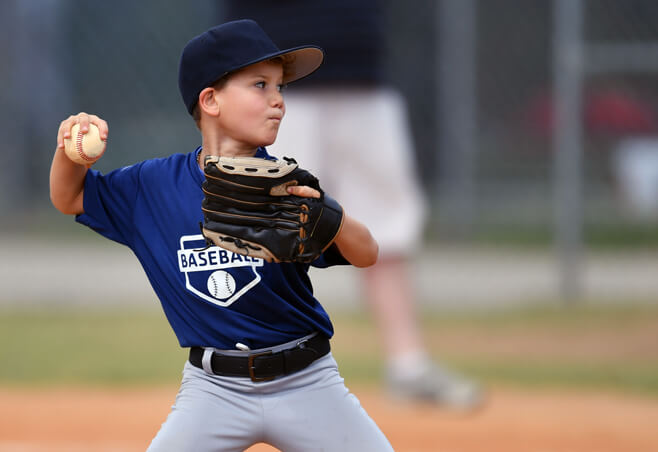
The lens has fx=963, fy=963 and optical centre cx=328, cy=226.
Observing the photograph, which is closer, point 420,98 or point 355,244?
point 355,244

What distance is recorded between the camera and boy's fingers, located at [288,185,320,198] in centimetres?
185

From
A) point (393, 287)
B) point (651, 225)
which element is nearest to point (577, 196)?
point (651, 225)

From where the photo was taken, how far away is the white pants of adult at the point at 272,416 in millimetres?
1952

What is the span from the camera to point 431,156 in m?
7.24

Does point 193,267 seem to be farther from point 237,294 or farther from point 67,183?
point 67,183

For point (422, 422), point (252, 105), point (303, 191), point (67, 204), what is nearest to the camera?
point (303, 191)

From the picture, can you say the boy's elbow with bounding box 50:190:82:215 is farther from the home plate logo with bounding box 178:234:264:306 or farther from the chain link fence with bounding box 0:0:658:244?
the chain link fence with bounding box 0:0:658:244

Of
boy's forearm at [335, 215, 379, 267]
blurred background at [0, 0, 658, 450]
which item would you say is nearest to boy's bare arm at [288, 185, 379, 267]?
boy's forearm at [335, 215, 379, 267]

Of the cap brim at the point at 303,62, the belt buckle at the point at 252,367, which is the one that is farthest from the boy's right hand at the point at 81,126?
the belt buckle at the point at 252,367

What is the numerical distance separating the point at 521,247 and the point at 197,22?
9.58 ft

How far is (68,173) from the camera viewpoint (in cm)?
201

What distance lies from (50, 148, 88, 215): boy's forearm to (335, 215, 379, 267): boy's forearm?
1.86 ft

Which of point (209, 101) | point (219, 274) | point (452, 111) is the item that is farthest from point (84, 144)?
point (452, 111)

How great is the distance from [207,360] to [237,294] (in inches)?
6.1
